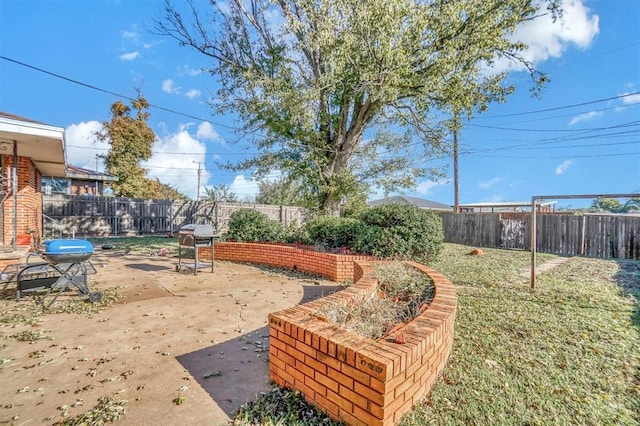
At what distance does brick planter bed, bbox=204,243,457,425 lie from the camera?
1.72 m

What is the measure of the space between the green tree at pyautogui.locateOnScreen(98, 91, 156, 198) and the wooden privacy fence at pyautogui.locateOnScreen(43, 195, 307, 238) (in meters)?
5.50

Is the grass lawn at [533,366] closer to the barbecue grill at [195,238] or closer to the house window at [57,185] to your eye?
the barbecue grill at [195,238]

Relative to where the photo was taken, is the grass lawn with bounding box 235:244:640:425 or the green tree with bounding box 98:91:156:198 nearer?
the grass lawn with bounding box 235:244:640:425

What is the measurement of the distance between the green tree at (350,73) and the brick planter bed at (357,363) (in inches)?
239

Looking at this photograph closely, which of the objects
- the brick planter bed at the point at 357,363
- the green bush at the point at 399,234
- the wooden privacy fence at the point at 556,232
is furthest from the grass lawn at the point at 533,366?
the wooden privacy fence at the point at 556,232

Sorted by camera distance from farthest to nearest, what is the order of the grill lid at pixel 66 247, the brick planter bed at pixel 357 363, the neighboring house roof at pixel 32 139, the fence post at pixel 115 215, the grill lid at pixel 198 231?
the fence post at pixel 115 215, the grill lid at pixel 198 231, the neighboring house roof at pixel 32 139, the grill lid at pixel 66 247, the brick planter bed at pixel 357 363

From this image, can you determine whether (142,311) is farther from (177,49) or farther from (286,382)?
(177,49)

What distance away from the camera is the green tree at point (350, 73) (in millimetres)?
6930

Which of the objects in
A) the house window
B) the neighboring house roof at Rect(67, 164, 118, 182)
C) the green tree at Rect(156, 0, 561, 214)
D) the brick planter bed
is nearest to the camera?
the brick planter bed

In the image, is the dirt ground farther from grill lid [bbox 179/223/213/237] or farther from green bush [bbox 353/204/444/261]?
green bush [bbox 353/204/444/261]

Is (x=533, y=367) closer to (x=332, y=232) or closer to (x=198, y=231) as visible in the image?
(x=332, y=232)

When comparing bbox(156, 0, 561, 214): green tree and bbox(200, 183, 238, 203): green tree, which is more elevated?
bbox(156, 0, 561, 214): green tree

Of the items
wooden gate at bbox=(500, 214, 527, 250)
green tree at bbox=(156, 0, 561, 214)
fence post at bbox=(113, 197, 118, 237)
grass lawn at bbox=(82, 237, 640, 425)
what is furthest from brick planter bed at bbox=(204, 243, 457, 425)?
fence post at bbox=(113, 197, 118, 237)

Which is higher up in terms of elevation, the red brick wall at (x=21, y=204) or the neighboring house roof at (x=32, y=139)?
the neighboring house roof at (x=32, y=139)
